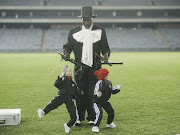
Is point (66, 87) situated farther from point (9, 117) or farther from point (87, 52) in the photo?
point (9, 117)

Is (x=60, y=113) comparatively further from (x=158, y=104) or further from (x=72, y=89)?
(x=158, y=104)

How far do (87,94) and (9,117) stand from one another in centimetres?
175


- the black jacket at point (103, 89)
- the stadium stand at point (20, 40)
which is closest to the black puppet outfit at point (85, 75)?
the black jacket at point (103, 89)

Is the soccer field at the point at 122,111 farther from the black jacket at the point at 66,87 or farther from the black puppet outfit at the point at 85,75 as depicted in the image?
the black jacket at the point at 66,87

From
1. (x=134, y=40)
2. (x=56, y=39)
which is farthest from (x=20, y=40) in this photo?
(x=134, y=40)

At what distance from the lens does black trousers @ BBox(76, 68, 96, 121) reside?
719 cm

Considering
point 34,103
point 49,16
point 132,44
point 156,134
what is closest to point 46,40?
point 49,16

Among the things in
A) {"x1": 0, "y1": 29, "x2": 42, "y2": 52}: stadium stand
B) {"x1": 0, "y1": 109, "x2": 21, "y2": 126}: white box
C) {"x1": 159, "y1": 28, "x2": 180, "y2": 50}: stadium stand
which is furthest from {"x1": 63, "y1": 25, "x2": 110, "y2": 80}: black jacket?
{"x1": 159, "y1": 28, "x2": 180, "y2": 50}: stadium stand

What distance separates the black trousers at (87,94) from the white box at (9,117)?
1.36 m

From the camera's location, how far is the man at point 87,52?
23.2 ft

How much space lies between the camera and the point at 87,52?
7.07 meters

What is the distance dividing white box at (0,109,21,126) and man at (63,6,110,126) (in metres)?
1.36

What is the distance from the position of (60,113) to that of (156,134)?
9.54 ft

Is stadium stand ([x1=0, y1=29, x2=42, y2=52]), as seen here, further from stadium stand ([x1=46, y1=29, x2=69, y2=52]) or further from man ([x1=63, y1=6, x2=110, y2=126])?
man ([x1=63, y1=6, x2=110, y2=126])
